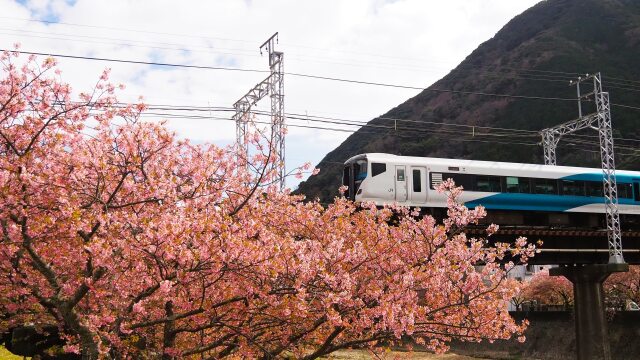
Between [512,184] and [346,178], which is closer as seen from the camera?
[346,178]

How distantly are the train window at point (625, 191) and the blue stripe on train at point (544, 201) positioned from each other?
15 cm

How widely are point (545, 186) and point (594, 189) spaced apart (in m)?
2.85

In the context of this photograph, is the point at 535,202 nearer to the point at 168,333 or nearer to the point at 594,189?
the point at 594,189

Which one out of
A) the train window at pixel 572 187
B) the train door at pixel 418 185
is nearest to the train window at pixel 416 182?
the train door at pixel 418 185

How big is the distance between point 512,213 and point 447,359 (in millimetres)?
15534

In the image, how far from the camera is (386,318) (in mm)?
7734

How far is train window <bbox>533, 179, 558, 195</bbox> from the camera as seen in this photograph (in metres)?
26.0

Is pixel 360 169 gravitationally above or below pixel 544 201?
above

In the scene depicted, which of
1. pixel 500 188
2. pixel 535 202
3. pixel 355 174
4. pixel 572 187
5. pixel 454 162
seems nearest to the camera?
pixel 355 174

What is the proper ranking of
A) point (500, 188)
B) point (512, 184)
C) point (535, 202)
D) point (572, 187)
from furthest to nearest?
point (572, 187) → point (535, 202) → point (512, 184) → point (500, 188)

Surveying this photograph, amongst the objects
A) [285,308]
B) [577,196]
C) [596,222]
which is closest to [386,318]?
[285,308]

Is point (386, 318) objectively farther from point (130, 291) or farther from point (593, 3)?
point (593, 3)

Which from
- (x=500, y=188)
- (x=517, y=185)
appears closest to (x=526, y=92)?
(x=517, y=185)

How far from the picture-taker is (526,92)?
8681 centimetres
